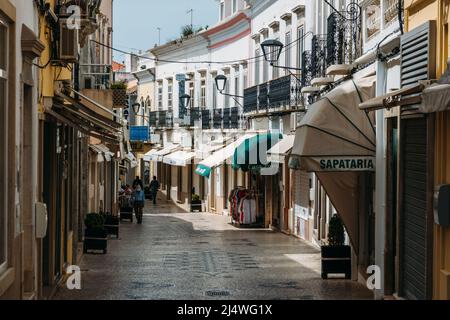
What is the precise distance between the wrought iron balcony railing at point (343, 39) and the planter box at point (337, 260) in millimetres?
3949

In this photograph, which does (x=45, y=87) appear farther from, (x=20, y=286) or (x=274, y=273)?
(x=274, y=273)

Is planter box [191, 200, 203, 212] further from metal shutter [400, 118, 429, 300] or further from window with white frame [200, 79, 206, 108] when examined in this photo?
metal shutter [400, 118, 429, 300]

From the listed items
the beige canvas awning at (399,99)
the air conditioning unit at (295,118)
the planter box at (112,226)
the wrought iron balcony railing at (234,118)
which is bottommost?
the planter box at (112,226)

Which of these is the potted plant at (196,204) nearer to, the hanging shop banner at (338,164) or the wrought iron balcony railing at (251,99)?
the wrought iron balcony railing at (251,99)

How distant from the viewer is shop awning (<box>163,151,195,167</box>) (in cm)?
4434

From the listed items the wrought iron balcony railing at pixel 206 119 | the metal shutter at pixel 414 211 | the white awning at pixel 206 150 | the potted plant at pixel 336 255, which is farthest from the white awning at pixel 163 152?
the metal shutter at pixel 414 211

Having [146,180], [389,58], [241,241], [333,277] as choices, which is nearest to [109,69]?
[241,241]

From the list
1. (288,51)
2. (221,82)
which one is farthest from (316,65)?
(221,82)

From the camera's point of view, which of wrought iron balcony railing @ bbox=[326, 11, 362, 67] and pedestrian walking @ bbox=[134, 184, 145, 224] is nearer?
wrought iron balcony railing @ bbox=[326, 11, 362, 67]

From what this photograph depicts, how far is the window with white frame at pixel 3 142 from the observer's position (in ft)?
34.3

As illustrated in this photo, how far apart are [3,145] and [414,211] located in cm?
554

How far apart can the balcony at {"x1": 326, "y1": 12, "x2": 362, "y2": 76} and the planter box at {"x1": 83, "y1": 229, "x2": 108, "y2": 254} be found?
246 inches

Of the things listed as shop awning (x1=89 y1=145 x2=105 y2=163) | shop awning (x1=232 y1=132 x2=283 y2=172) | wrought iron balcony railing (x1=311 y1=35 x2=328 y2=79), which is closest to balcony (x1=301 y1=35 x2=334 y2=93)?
wrought iron balcony railing (x1=311 y1=35 x2=328 y2=79)

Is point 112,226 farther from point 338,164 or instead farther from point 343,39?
point 338,164
